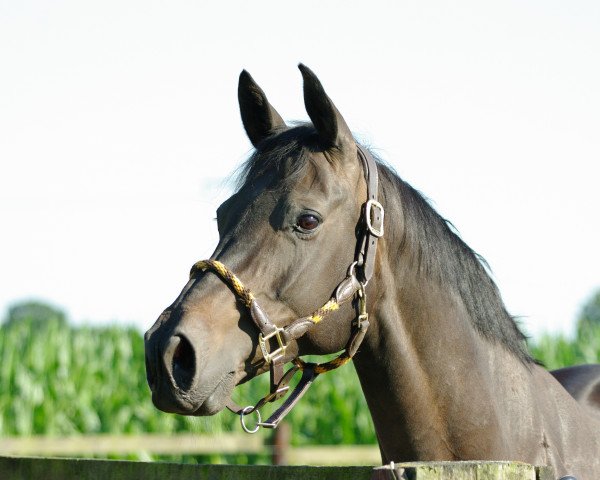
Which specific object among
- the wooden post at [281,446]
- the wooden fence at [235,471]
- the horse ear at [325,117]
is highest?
the horse ear at [325,117]

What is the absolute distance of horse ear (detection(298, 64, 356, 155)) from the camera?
3.17 m

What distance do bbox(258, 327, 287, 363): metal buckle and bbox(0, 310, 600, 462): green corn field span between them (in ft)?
30.3

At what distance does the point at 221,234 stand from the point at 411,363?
2.72ft

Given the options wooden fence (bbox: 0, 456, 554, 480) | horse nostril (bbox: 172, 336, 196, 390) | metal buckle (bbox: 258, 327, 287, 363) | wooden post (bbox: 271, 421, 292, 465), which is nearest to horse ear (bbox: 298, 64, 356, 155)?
metal buckle (bbox: 258, 327, 287, 363)

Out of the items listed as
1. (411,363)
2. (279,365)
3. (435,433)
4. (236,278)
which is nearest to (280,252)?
(236,278)

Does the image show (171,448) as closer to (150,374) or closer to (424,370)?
(424,370)

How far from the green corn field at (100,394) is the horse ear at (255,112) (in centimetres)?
878

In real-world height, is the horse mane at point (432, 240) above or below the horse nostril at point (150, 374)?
above

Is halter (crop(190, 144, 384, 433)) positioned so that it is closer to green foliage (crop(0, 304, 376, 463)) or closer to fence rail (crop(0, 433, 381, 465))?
fence rail (crop(0, 433, 381, 465))

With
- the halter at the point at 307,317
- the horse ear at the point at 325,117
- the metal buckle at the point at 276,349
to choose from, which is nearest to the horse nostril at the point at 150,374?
the halter at the point at 307,317

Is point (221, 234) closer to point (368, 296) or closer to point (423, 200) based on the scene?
point (368, 296)

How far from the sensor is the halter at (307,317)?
2959 millimetres

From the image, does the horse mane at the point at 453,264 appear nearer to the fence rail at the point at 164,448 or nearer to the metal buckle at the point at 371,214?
the metal buckle at the point at 371,214

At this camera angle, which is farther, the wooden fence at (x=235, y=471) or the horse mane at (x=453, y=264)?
the horse mane at (x=453, y=264)
